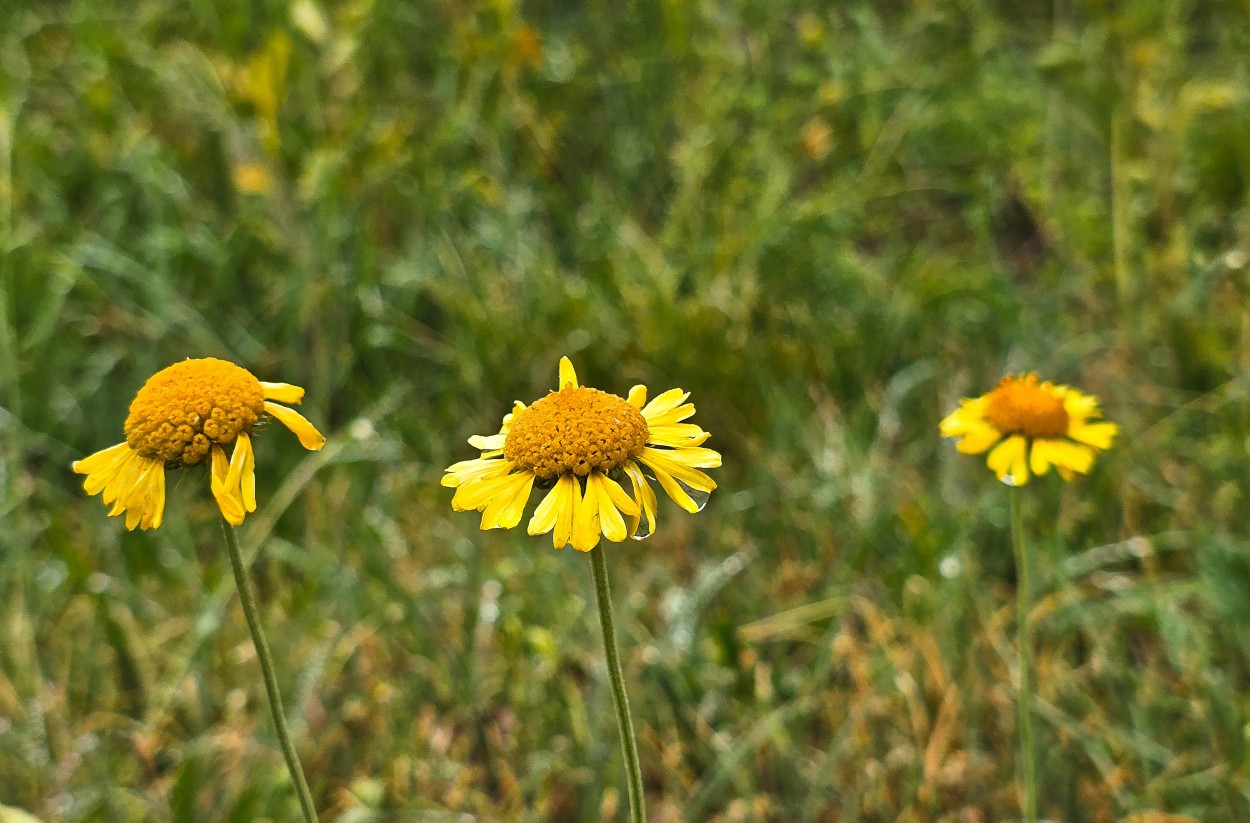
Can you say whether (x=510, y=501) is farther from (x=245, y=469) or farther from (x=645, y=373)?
(x=645, y=373)

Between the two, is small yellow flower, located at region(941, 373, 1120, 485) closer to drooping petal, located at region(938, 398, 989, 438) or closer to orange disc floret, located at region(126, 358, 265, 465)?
drooping petal, located at region(938, 398, 989, 438)

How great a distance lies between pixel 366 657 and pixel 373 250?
3.44ft

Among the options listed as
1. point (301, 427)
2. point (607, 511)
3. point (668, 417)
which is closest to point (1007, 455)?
point (668, 417)

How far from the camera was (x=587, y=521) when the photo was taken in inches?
31.4

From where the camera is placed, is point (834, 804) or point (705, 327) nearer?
point (834, 804)

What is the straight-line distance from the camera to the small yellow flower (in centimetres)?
120

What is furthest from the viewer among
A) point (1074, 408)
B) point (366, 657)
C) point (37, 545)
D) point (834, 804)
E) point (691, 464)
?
point (37, 545)

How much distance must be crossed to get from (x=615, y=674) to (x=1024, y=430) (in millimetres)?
663

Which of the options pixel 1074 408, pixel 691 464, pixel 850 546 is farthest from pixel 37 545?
pixel 1074 408

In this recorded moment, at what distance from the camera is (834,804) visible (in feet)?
4.94

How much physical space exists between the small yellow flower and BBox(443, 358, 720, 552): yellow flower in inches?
18.5

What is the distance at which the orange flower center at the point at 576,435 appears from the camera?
0.83 m

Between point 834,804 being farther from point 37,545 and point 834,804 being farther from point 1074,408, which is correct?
point 37,545

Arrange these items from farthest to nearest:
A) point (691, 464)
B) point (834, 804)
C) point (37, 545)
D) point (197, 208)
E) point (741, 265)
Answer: point (197, 208)
point (741, 265)
point (37, 545)
point (834, 804)
point (691, 464)
